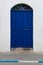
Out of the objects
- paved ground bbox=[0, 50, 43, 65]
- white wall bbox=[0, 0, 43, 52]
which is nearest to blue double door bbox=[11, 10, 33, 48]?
white wall bbox=[0, 0, 43, 52]

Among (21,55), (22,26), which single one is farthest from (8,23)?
(21,55)

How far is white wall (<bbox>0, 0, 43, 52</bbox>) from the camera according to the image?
15.4 metres

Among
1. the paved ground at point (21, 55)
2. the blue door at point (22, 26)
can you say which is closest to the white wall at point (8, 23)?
the blue door at point (22, 26)

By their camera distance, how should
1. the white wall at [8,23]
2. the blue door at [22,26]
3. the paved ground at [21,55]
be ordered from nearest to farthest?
the paved ground at [21,55] → the white wall at [8,23] → the blue door at [22,26]

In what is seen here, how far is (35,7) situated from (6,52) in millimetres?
2817

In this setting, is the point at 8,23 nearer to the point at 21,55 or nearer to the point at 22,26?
the point at 22,26

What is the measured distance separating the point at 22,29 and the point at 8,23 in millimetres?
846

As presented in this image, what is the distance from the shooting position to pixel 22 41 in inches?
620

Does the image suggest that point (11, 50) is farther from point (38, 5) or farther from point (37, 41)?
point (38, 5)

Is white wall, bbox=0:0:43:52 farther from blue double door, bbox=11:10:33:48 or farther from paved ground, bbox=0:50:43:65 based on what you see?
paved ground, bbox=0:50:43:65

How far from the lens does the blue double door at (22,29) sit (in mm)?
15664

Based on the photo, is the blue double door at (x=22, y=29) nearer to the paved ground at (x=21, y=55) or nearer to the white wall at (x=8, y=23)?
the white wall at (x=8, y=23)

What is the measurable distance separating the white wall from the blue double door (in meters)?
0.31

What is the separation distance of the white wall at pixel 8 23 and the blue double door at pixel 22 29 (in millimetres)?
309
